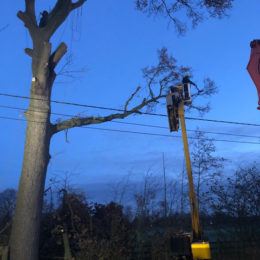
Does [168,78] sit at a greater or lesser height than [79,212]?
greater

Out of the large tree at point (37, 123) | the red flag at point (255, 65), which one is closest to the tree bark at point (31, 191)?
the large tree at point (37, 123)

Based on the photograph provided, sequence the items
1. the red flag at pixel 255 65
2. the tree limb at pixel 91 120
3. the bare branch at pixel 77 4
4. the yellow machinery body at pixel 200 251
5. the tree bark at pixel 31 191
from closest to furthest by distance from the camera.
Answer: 1. the red flag at pixel 255 65
2. the yellow machinery body at pixel 200 251
3. the tree bark at pixel 31 191
4. the tree limb at pixel 91 120
5. the bare branch at pixel 77 4

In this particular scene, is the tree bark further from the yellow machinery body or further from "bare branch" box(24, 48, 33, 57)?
the yellow machinery body

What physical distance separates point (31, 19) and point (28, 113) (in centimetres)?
277

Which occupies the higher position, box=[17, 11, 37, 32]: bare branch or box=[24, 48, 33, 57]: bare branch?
box=[17, 11, 37, 32]: bare branch

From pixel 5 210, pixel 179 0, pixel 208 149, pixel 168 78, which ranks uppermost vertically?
pixel 179 0

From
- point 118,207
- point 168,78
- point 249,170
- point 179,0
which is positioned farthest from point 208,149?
point 179,0

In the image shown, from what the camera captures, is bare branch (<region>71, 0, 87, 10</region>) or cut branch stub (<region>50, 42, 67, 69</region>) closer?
cut branch stub (<region>50, 42, 67, 69</region>)

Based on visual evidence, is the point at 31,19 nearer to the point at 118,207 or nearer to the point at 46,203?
the point at 46,203

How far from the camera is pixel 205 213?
433 inches

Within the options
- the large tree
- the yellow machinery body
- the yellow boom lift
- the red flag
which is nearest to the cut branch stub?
the large tree

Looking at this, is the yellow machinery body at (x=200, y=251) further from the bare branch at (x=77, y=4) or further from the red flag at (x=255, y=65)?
the bare branch at (x=77, y=4)

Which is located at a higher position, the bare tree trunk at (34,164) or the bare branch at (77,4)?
the bare branch at (77,4)

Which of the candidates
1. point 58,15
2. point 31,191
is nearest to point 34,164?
point 31,191
